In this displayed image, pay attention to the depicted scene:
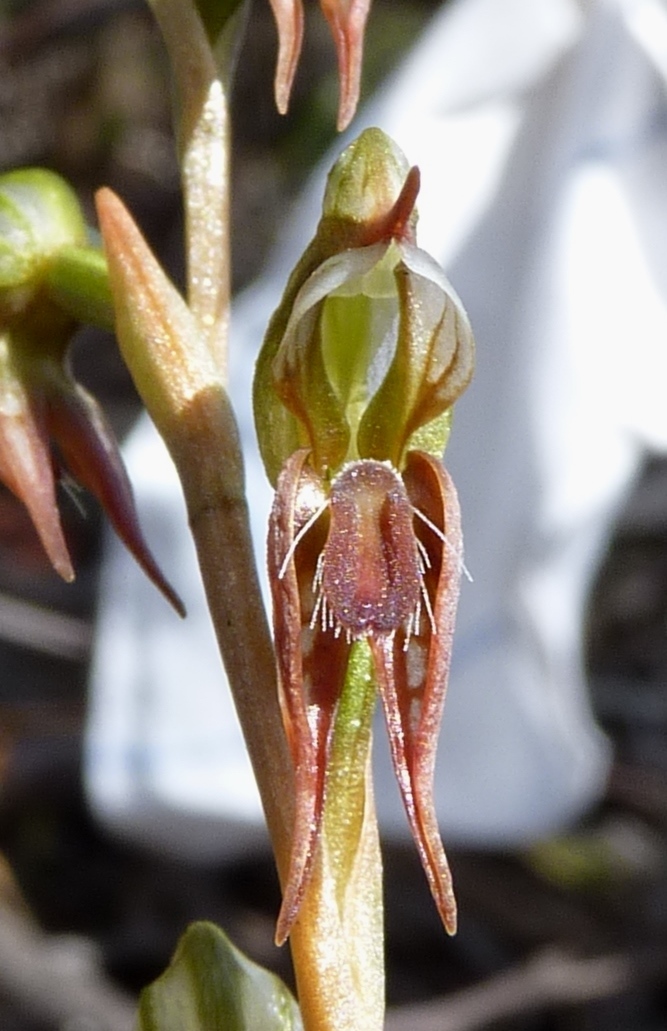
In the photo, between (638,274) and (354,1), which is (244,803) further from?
(354,1)

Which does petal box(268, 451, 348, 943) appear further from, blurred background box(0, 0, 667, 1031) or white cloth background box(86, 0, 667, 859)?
blurred background box(0, 0, 667, 1031)

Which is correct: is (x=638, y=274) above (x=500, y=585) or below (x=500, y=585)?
above

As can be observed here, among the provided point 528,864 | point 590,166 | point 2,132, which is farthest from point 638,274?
point 2,132

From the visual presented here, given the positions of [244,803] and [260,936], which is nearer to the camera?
[244,803]

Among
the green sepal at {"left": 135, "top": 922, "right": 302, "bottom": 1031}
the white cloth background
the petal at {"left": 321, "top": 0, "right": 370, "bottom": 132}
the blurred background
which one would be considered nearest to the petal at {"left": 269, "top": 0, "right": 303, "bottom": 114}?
the petal at {"left": 321, "top": 0, "right": 370, "bottom": 132}

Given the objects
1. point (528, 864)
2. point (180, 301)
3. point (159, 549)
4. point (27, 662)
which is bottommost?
point (528, 864)

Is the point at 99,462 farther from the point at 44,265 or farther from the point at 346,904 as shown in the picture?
the point at 346,904

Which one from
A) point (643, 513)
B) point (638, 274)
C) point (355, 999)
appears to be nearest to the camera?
point (355, 999)

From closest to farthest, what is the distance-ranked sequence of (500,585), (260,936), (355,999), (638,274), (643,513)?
(355,999)
(638,274)
(500,585)
(260,936)
(643,513)
